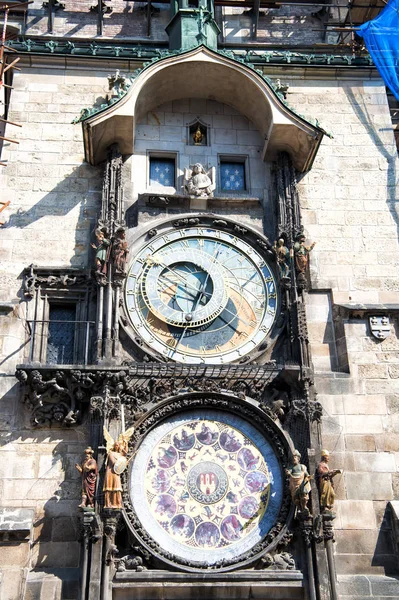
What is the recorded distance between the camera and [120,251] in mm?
11805

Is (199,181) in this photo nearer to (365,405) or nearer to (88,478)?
(365,405)

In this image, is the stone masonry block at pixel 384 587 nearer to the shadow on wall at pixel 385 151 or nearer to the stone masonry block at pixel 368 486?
the stone masonry block at pixel 368 486

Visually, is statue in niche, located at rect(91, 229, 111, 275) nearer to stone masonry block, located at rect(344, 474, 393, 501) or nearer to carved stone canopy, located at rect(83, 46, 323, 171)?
carved stone canopy, located at rect(83, 46, 323, 171)

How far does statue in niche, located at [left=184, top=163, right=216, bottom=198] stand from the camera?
12.8 meters

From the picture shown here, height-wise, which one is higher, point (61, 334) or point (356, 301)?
point (356, 301)

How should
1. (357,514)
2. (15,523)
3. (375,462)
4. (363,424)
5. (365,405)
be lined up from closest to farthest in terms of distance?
(15,523) → (357,514) → (375,462) → (363,424) → (365,405)

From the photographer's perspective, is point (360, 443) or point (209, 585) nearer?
point (209, 585)

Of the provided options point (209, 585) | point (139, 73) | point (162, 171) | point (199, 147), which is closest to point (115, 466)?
point (209, 585)

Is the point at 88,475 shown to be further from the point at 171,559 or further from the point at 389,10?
the point at 389,10

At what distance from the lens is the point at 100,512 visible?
1000cm

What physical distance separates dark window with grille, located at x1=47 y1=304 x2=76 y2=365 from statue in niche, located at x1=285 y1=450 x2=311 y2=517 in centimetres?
329

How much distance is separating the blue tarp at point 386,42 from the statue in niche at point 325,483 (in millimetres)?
6709

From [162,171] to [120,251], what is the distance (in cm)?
201

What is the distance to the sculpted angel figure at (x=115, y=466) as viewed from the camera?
10039mm
